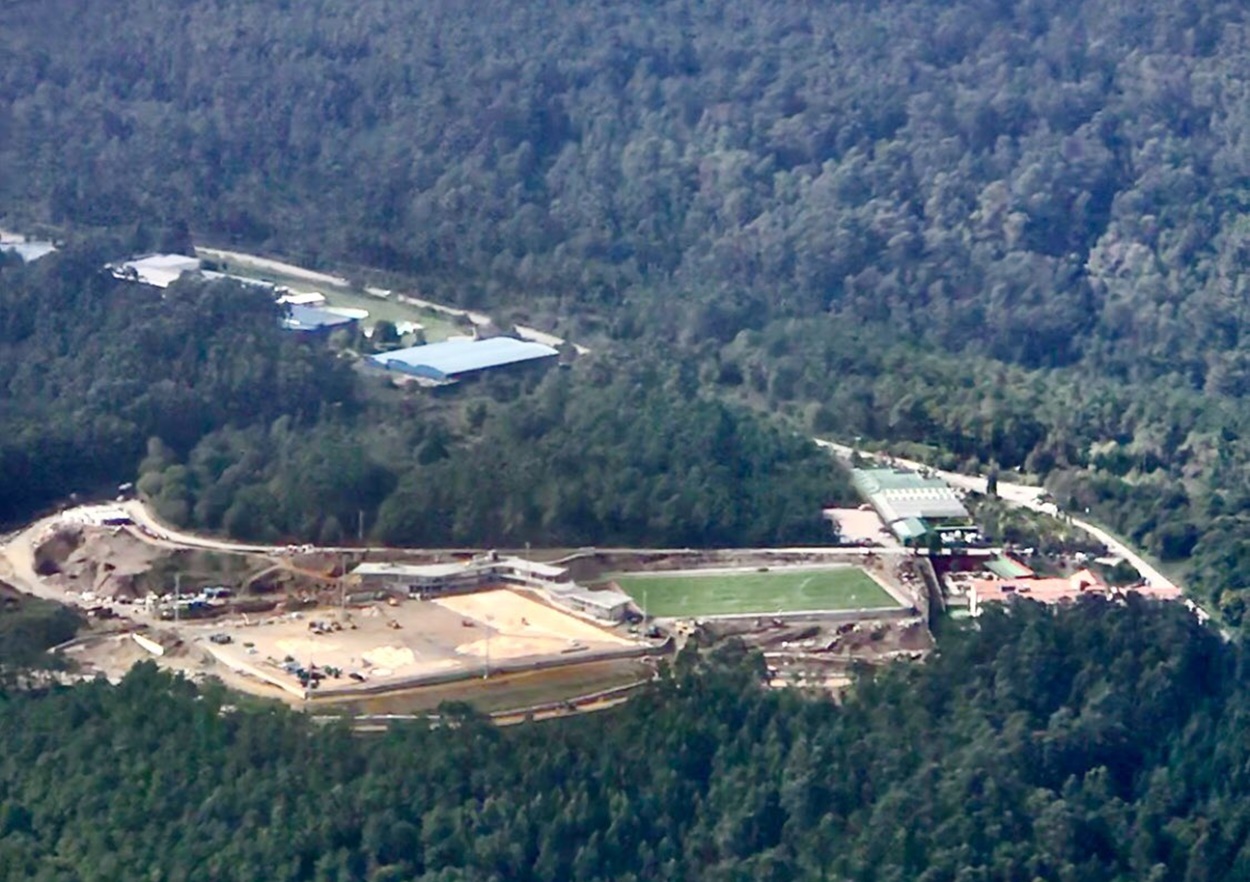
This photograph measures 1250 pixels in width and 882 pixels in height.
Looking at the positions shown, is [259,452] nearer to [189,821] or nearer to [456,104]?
[189,821]

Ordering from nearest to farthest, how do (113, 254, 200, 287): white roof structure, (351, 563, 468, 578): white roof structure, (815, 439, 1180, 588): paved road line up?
(351, 563, 468, 578): white roof structure
(815, 439, 1180, 588): paved road
(113, 254, 200, 287): white roof structure

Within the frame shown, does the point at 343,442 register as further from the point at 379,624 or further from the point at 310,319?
the point at 310,319

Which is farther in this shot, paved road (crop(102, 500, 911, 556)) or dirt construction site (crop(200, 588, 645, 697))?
paved road (crop(102, 500, 911, 556))

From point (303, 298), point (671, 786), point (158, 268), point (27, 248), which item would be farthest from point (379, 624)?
point (27, 248)

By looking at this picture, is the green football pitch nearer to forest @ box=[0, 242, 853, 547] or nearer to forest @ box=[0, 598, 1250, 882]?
forest @ box=[0, 242, 853, 547]

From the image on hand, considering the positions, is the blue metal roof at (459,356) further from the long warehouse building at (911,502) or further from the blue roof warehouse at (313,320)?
the long warehouse building at (911,502)

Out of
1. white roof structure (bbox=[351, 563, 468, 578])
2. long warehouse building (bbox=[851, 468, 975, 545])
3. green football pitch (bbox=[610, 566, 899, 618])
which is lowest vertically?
green football pitch (bbox=[610, 566, 899, 618])

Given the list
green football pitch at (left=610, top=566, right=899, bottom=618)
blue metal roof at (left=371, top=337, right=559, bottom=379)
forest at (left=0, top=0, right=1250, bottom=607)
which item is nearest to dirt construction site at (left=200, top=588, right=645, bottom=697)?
green football pitch at (left=610, top=566, right=899, bottom=618)
